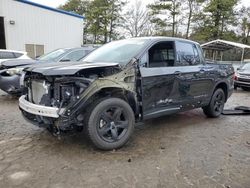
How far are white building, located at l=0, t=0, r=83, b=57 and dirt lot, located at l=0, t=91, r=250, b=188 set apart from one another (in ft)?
46.4

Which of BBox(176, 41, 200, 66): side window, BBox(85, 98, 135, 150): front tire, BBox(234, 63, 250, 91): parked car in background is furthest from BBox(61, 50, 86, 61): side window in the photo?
BBox(234, 63, 250, 91): parked car in background

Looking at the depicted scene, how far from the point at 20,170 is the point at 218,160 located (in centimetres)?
273

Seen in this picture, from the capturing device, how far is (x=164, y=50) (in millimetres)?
5016

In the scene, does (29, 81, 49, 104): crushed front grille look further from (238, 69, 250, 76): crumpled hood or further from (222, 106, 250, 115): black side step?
(238, 69, 250, 76): crumpled hood

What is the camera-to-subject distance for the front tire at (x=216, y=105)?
6297 mm

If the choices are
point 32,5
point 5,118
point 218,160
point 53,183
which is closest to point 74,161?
point 53,183

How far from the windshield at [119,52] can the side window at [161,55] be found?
22cm

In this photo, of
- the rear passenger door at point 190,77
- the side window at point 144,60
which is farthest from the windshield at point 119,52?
the rear passenger door at point 190,77

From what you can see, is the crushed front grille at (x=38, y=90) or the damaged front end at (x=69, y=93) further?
the crushed front grille at (x=38, y=90)

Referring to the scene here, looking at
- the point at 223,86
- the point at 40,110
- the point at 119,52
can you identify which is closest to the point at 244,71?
the point at 223,86

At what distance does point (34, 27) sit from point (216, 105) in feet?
52.7

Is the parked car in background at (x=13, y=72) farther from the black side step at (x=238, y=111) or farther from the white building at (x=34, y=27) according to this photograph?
the white building at (x=34, y=27)

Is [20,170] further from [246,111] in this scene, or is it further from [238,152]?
[246,111]

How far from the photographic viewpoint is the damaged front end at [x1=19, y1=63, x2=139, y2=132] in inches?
144
